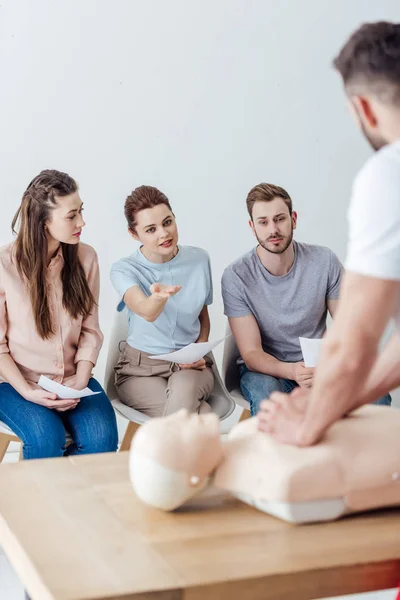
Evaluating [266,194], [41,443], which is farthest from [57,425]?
[266,194]

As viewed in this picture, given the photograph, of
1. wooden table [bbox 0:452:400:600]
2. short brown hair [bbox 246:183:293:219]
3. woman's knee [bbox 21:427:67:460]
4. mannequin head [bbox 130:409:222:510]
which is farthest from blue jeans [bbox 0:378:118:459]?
mannequin head [bbox 130:409:222:510]

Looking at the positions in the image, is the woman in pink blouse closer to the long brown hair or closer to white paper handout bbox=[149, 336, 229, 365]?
the long brown hair

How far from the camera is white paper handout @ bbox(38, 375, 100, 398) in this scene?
260 centimetres

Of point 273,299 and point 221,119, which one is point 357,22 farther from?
point 273,299

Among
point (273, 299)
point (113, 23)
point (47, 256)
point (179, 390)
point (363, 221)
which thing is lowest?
point (179, 390)

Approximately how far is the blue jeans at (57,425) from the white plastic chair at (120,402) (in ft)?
0.41

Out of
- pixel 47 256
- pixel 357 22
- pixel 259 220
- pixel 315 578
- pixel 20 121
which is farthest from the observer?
pixel 357 22

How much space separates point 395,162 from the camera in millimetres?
1241

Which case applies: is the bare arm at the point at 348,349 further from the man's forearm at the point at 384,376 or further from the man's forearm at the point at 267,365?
the man's forearm at the point at 267,365

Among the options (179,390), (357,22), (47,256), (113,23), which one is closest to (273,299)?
(179,390)

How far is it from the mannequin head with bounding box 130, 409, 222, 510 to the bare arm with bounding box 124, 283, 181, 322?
142 cm

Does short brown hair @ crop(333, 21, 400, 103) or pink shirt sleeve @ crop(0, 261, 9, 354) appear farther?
pink shirt sleeve @ crop(0, 261, 9, 354)

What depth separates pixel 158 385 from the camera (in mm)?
2934

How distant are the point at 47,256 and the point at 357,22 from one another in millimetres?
2273
